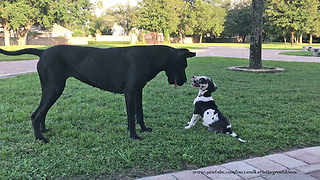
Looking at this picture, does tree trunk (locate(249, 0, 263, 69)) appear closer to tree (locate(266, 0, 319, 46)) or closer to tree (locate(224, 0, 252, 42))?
tree (locate(266, 0, 319, 46))

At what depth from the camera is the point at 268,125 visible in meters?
4.32

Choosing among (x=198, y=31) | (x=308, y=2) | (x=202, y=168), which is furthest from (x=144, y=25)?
(x=202, y=168)

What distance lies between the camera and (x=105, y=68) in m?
3.65

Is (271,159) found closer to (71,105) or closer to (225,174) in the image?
(225,174)

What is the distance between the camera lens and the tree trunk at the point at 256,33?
35.2ft

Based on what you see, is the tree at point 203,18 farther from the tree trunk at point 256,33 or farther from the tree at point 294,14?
the tree trunk at point 256,33

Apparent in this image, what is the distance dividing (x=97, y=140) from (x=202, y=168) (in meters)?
1.53

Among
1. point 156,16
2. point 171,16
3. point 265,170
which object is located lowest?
point 265,170

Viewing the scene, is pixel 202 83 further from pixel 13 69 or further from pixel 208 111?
pixel 13 69

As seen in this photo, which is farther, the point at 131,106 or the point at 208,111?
the point at 208,111

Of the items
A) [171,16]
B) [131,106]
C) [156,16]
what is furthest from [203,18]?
[131,106]

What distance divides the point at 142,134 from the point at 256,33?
29.0 ft

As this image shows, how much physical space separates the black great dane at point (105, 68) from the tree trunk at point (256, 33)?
27.3 feet

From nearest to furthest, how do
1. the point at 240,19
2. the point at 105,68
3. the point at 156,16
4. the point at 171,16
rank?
the point at 105,68 < the point at 156,16 < the point at 171,16 < the point at 240,19
